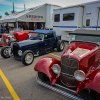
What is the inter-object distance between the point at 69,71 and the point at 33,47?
3.36 meters

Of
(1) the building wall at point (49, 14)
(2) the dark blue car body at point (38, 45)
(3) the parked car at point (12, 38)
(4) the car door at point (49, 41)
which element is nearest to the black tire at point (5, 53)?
(2) the dark blue car body at point (38, 45)

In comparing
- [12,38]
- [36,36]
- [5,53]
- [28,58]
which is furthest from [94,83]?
[12,38]

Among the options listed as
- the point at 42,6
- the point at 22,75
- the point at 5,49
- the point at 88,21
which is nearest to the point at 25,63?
the point at 22,75

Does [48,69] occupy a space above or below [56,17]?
below

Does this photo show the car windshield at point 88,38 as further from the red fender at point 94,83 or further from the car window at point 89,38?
the red fender at point 94,83

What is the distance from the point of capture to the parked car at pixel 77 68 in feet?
7.80

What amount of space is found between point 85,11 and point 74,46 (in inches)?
270

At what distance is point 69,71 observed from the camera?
2.76 meters

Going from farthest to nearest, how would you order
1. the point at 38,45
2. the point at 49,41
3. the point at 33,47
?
the point at 49,41, the point at 38,45, the point at 33,47

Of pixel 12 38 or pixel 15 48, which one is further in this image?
pixel 12 38

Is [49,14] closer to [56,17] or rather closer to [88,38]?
[56,17]

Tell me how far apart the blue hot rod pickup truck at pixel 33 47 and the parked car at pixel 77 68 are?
195 cm

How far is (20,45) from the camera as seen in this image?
5.25 meters

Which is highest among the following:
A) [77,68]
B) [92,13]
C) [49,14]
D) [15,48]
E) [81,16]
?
[49,14]
